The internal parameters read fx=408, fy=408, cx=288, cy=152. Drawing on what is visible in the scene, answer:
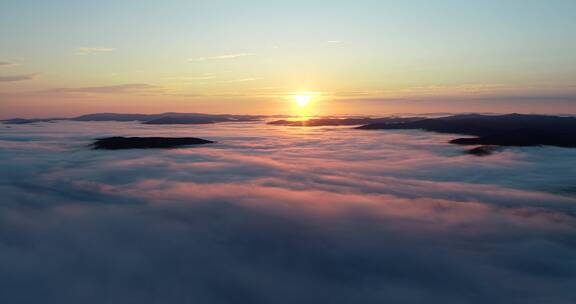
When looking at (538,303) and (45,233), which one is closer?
(538,303)

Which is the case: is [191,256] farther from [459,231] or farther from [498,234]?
[498,234]

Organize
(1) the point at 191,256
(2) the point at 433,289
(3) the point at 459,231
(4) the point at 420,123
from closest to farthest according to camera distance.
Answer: (2) the point at 433,289 → (1) the point at 191,256 → (3) the point at 459,231 → (4) the point at 420,123

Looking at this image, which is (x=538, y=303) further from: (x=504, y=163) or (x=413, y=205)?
(x=504, y=163)

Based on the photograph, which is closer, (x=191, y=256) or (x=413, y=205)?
(x=191, y=256)

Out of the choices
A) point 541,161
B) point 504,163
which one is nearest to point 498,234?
point 504,163

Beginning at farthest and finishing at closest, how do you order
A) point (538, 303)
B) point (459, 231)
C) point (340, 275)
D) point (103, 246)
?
point (459, 231) → point (103, 246) → point (340, 275) → point (538, 303)

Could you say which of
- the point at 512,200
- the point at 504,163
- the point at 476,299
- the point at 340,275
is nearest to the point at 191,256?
the point at 340,275

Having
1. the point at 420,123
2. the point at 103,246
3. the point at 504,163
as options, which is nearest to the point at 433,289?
the point at 103,246

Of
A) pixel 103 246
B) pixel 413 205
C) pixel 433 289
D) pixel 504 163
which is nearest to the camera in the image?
pixel 433 289

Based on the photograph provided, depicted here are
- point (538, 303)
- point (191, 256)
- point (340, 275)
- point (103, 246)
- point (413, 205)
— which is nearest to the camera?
point (538, 303)
